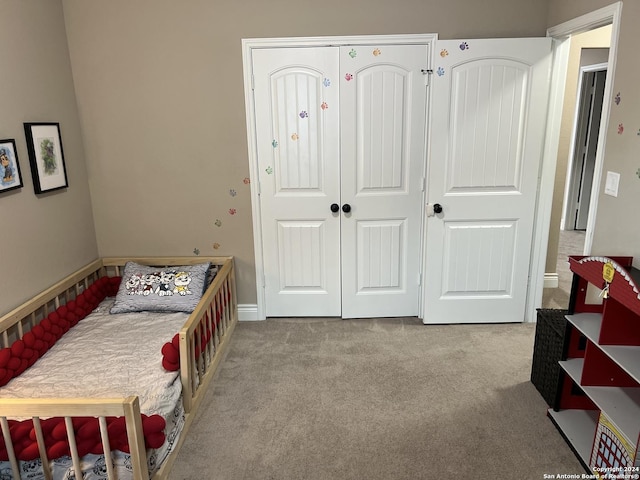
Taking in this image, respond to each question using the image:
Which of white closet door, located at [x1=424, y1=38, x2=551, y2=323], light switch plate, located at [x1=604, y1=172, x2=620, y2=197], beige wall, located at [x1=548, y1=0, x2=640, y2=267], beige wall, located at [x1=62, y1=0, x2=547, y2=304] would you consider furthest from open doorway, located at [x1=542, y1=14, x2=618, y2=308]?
light switch plate, located at [x1=604, y1=172, x2=620, y2=197]

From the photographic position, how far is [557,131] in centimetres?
309

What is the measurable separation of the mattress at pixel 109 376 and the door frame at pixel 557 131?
229 centimetres

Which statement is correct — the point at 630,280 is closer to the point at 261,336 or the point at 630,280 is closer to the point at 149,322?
the point at 261,336

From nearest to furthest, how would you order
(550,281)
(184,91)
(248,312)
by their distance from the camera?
(184,91), (248,312), (550,281)

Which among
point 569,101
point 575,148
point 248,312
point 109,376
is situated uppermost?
point 569,101

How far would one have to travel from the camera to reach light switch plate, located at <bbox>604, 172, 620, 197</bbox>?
7.22 feet

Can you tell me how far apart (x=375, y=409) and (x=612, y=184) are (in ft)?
5.40

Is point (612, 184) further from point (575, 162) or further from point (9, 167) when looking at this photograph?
point (575, 162)

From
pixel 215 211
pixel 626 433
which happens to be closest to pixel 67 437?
pixel 215 211

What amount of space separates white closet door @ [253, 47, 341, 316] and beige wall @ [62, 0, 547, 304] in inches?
5.5

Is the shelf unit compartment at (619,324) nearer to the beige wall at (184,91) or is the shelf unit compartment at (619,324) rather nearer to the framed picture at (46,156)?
the beige wall at (184,91)

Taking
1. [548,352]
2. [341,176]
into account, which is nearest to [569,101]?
[341,176]

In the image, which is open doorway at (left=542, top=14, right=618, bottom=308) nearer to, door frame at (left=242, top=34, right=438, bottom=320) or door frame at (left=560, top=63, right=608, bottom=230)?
door frame at (left=560, top=63, right=608, bottom=230)

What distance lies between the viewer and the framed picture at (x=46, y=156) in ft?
8.75
